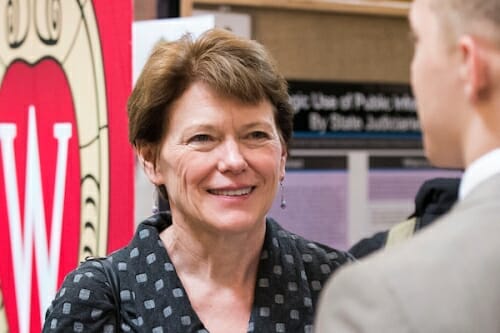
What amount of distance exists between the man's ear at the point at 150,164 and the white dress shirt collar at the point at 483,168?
1274 mm

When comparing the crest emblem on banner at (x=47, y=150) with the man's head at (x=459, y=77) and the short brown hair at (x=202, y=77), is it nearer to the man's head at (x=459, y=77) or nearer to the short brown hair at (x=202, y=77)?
the short brown hair at (x=202, y=77)

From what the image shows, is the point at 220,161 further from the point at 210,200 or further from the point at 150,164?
the point at 150,164

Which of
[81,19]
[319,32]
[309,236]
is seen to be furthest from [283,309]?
[319,32]

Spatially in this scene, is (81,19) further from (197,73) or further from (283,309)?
(283,309)

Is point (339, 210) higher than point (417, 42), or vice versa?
point (417, 42)

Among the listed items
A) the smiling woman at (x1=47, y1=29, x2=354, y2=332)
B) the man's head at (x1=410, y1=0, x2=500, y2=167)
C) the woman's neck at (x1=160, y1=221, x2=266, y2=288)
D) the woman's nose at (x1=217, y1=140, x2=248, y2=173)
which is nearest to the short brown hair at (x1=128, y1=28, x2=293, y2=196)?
the smiling woman at (x1=47, y1=29, x2=354, y2=332)

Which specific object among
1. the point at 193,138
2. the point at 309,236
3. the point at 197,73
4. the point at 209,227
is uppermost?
the point at 197,73

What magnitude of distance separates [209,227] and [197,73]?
347 mm

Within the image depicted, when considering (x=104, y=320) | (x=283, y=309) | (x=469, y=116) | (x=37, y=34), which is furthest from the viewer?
(x=37, y=34)

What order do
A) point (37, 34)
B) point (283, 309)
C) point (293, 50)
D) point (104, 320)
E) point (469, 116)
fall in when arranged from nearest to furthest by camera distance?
point (469, 116), point (104, 320), point (283, 309), point (37, 34), point (293, 50)

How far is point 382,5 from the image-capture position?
166 inches

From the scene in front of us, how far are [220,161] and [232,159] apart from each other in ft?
0.10

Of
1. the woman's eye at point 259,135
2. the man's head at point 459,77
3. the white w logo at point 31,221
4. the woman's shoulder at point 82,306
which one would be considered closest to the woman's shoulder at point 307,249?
the woman's eye at point 259,135

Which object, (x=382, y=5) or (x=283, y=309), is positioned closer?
(x=283, y=309)
